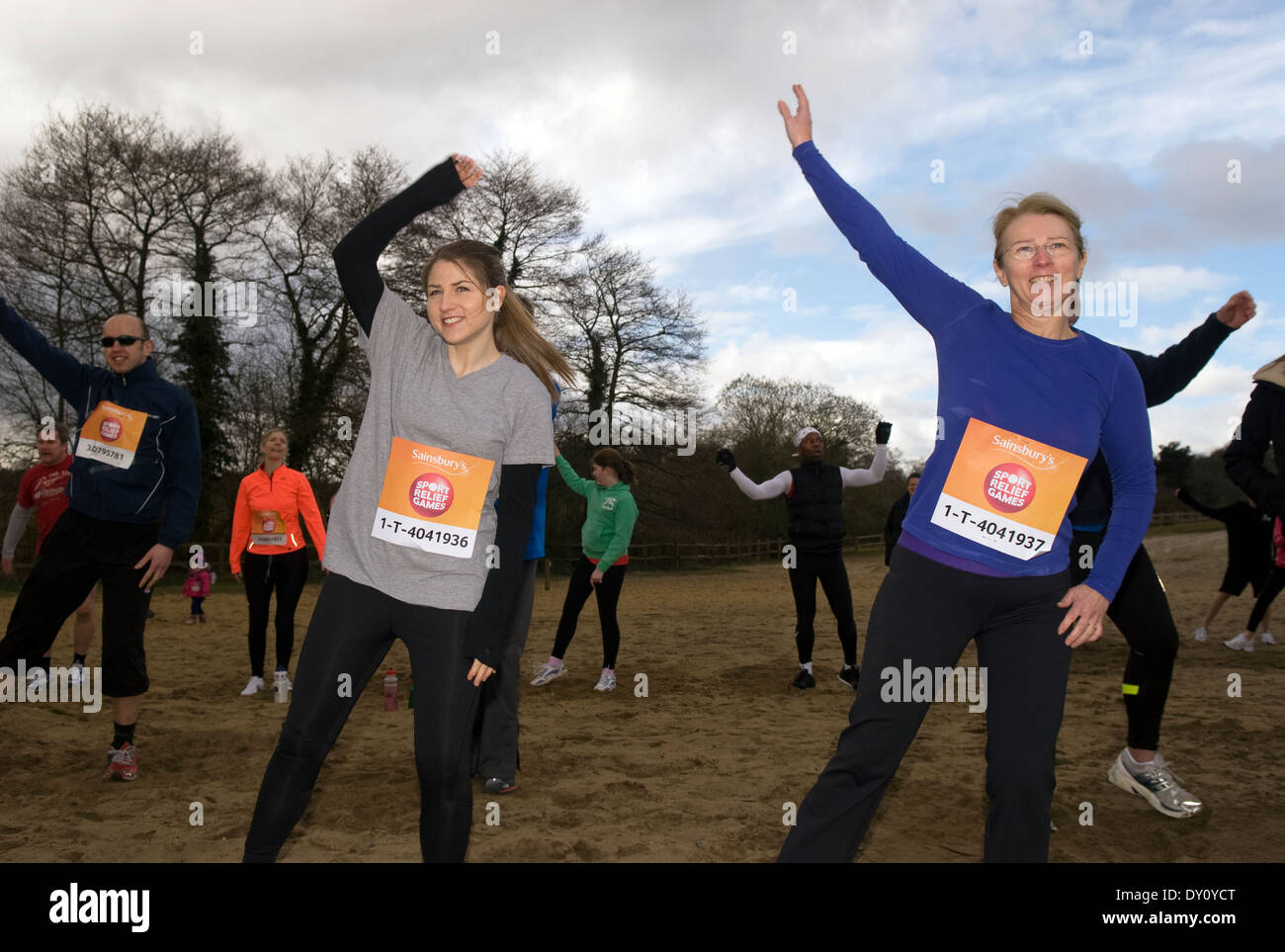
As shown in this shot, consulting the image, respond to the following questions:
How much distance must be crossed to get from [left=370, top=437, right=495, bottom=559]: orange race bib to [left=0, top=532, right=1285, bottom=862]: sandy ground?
177 centimetres

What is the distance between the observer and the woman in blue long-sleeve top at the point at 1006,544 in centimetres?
263

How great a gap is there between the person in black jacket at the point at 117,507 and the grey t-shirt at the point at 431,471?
234 centimetres

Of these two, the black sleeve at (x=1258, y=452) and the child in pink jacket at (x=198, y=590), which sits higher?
the black sleeve at (x=1258, y=452)

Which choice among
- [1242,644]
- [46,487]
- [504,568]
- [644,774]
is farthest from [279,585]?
[1242,644]

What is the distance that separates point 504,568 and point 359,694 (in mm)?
547

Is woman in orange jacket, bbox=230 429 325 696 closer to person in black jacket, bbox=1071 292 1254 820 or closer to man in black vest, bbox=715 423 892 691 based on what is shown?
man in black vest, bbox=715 423 892 691

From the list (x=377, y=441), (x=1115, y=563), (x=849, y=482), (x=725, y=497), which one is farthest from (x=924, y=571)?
(x=725, y=497)

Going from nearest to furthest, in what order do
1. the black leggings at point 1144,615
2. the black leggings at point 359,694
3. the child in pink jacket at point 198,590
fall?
the black leggings at point 359,694 < the black leggings at point 1144,615 < the child in pink jacket at point 198,590

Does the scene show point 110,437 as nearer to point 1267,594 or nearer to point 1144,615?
point 1144,615

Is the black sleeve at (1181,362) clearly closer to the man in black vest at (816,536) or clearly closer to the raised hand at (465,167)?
the raised hand at (465,167)

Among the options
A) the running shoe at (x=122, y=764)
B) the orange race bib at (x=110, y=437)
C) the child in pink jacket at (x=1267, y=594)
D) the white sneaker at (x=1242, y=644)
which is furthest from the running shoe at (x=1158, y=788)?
the white sneaker at (x=1242, y=644)

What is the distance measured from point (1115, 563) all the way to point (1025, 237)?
980 mm

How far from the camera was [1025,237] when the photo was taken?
2859mm

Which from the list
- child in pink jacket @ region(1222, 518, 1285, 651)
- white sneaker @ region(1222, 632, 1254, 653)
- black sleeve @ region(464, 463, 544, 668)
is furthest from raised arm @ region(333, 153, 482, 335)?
white sneaker @ region(1222, 632, 1254, 653)
